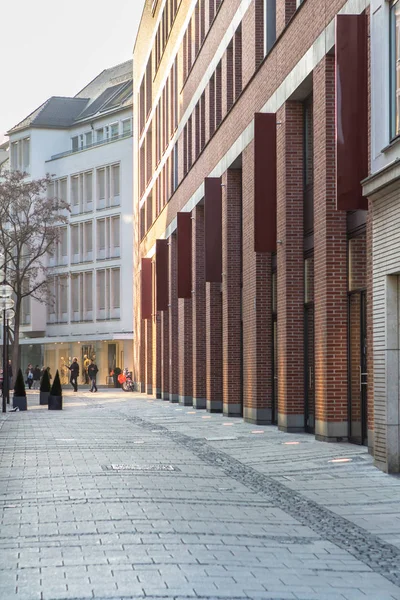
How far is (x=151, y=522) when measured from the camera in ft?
31.5

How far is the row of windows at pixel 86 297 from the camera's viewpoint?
73750 millimetres

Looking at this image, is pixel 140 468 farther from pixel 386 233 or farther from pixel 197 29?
pixel 197 29

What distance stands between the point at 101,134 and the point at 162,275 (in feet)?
118

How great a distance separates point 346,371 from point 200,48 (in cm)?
1940

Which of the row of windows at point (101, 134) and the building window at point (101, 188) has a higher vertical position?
the row of windows at point (101, 134)

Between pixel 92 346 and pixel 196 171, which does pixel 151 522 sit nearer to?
pixel 196 171

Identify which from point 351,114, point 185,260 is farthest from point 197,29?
point 351,114

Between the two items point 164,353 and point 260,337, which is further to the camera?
point 164,353

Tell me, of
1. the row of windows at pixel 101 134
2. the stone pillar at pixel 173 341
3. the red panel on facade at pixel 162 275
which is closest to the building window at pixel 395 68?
the stone pillar at pixel 173 341

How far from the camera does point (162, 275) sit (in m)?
45.4

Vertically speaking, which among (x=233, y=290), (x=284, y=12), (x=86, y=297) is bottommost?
(x=233, y=290)

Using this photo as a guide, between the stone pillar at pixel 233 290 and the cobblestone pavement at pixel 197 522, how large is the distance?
10.5 m

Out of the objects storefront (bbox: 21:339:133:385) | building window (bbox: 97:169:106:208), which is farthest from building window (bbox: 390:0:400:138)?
building window (bbox: 97:169:106:208)

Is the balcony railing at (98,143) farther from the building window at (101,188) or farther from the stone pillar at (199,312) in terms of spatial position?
the stone pillar at (199,312)
